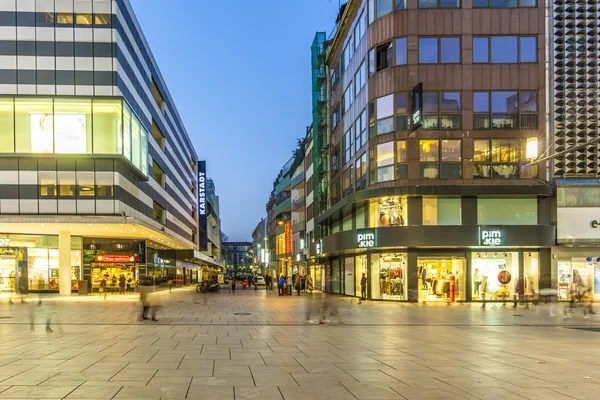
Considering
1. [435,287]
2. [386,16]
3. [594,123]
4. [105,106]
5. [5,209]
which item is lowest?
[435,287]

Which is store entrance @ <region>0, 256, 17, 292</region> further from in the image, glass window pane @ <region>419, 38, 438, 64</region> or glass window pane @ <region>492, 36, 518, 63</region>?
glass window pane @ <region>492, 36, 518, 63</region>

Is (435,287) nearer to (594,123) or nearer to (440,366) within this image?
(594,123)

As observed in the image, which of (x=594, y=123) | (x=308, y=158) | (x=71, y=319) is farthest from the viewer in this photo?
(x=308, y=158)

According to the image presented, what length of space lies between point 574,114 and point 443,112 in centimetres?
770

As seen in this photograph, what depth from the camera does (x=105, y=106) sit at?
42.2 metres

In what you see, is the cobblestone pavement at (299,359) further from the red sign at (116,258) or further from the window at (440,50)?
the red sign at (116,258)

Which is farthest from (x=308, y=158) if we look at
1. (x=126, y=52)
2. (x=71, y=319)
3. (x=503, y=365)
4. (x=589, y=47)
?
(x=503, y=365)

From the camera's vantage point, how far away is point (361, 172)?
123ft

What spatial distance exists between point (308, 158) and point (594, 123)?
39.1 metres

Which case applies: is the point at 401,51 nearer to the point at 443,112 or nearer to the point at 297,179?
the point at 443,112

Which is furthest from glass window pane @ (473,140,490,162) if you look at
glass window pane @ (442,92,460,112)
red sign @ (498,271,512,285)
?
red sign @ (498,271,512,285)

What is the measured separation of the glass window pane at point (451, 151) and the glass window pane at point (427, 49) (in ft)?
16.8

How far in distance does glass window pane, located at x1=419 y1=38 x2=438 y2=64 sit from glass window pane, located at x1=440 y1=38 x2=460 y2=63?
0.45 m

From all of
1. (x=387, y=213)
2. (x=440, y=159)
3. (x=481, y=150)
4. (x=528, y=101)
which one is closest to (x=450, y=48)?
(x=528, y=101)
